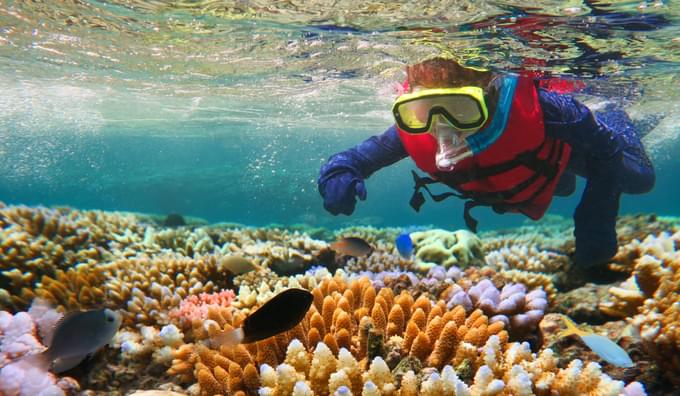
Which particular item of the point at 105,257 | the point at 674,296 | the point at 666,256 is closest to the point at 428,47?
the point at 666,256

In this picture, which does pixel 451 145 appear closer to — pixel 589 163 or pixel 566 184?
pixel 589 163

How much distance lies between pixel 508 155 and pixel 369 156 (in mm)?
1991

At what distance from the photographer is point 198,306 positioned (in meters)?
3.77

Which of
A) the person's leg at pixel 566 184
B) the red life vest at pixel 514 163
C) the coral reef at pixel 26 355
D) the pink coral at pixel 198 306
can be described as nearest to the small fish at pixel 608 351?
the pink coral at pixel 198 306

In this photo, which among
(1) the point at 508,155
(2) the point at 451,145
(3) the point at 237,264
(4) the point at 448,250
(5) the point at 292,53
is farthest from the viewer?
(5) the point at 292,53

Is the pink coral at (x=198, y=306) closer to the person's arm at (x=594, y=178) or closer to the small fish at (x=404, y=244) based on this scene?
the small fish at (x=404, y=244)

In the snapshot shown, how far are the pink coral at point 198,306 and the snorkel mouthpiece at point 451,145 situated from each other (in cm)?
304

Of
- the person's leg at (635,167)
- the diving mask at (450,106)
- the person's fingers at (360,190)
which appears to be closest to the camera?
the diving mask at (450,106)

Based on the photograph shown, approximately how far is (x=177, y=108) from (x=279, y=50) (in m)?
17.2

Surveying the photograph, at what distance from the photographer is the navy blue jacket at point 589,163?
483 centimetres

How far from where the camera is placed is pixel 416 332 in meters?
2.95

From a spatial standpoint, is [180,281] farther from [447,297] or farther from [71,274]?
[447,297]

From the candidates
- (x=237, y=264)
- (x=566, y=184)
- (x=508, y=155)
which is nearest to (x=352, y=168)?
(x=237, y=264)

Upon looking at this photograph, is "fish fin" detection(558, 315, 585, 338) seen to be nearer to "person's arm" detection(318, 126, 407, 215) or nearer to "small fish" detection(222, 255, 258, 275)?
"person's arm" detection(318, 126, 407, 215)
